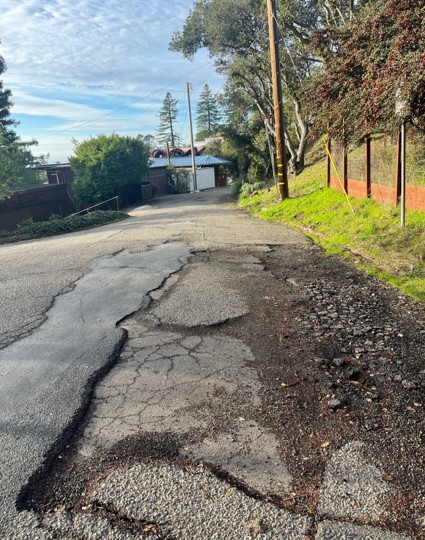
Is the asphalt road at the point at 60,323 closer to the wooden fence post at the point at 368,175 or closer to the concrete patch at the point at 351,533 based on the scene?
the concrete patch at the point at 351,533

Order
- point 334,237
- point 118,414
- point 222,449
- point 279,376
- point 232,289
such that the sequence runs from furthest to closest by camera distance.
Result: point 334,237, point 232,289, point 279,376, point 118,414, point 222,449

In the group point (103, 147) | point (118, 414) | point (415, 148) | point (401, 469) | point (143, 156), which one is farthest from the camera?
point (143, 156)

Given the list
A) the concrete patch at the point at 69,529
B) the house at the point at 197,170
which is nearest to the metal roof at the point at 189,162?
A: the house at the point at 197,170

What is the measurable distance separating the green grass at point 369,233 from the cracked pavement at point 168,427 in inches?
62.8

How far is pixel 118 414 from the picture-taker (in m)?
3.28

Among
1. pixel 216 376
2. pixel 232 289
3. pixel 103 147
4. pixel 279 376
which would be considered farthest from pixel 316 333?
pixel 103 147

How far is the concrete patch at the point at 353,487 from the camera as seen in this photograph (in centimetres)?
225

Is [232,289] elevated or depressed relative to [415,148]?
depressed

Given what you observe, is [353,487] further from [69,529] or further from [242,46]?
[242,46]

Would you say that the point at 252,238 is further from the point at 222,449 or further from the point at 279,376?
the point at 222,449

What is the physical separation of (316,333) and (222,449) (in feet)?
7.08

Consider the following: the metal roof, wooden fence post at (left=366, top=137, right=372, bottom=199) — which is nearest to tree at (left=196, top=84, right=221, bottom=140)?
the metal roof

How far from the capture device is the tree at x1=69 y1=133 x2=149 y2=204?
29344mm

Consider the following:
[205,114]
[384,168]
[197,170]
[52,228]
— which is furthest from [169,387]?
[205,114]
